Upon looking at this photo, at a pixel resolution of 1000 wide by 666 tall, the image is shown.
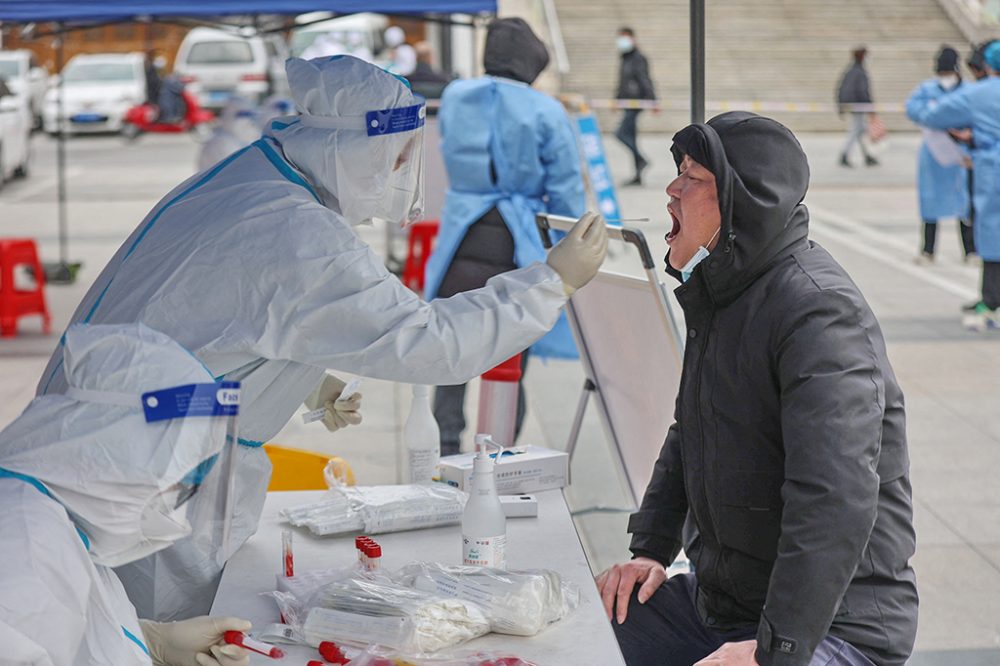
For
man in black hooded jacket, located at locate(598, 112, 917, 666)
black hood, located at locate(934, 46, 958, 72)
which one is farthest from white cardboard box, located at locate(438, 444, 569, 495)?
black hood, located at locate(934, 46, 958, 72)

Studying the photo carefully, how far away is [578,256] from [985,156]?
6.88 m

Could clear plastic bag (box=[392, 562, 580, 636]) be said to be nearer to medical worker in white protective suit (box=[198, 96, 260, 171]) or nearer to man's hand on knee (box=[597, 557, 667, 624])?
man's hand on knee (box=[597, 557, 667, 624])

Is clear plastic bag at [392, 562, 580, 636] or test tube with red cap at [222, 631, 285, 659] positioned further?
clear plastic bag at [392, 562, 580, 636]

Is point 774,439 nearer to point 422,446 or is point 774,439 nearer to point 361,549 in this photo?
point 361,549

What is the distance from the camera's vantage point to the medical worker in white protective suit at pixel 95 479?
193cm

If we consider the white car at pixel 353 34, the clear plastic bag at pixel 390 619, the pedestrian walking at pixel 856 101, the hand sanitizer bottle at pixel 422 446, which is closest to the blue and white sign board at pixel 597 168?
the hand sanitizer bottle at pixel 422 446

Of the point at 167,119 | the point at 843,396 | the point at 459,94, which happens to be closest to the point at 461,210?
the point at 459,94

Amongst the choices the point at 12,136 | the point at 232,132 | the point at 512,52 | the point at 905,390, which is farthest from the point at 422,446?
the point at 12,136

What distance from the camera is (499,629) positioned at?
7.69ft

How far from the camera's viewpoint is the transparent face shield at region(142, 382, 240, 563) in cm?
201

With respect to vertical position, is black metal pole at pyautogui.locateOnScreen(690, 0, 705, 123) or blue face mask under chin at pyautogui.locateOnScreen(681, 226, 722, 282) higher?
black metal pole at pyautogui.locateOnScreen(690, 0, 705, 123)

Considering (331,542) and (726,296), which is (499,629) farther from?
(726,296)

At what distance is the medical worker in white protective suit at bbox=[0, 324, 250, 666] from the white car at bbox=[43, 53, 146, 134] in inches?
894

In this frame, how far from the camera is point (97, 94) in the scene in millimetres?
24125
